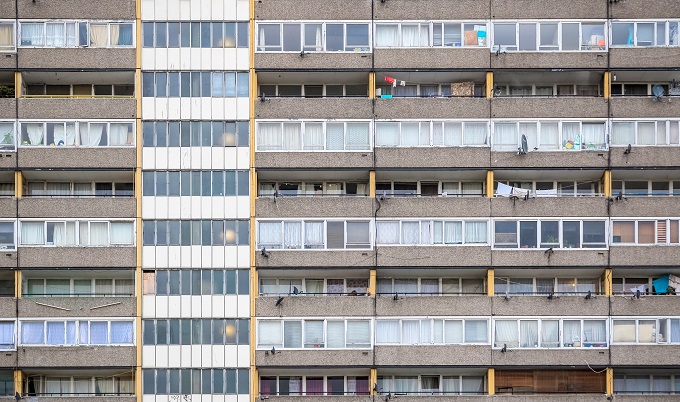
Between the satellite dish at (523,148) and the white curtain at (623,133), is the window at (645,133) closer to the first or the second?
the white curtain at (623,133)

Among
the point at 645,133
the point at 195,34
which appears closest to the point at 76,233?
the point at 195,34

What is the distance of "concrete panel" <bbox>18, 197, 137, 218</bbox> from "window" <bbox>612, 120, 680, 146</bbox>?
2209cm

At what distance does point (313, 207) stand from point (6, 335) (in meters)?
14.8

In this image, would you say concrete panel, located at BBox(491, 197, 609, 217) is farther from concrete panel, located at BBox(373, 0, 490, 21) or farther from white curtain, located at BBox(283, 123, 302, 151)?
white curtain, located at BBox(283, 123, 302, 151)

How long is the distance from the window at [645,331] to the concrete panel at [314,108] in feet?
48.1

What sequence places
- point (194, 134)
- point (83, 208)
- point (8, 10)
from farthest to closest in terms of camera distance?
point (8, 10) → point (194, 134) → point (83, 208)

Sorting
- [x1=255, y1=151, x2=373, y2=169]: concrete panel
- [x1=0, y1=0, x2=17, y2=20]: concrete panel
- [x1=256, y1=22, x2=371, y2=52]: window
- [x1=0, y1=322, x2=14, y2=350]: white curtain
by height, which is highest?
[x1=0, y1=0, x2=17, y2=20]: concrete panel

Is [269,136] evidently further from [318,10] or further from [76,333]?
[76,333]

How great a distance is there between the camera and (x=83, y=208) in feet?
153

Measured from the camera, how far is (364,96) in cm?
4894

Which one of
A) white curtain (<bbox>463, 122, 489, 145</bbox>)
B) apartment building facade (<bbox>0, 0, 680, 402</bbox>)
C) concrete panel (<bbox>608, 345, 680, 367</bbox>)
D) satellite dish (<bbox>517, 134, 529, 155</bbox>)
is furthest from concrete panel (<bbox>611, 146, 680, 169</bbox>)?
concrete panel (<bbox>608, 345, 680, 367</bbox>)

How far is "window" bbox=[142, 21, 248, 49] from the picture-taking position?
154 feet

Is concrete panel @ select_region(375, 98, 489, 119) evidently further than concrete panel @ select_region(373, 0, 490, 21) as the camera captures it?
No

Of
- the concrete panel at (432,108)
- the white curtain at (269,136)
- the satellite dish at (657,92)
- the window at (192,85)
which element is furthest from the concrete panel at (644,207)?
the window at (192,85)
